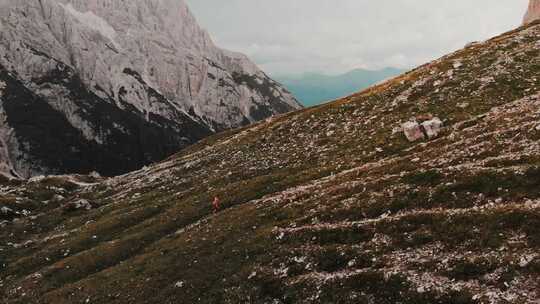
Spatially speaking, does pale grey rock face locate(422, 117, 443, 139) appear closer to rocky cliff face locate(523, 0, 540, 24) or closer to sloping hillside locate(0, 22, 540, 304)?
sloping hillside locate(0, 22, 540, 304)

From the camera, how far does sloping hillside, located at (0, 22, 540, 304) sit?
23.5 metres

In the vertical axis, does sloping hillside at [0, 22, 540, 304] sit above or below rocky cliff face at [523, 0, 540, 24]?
below

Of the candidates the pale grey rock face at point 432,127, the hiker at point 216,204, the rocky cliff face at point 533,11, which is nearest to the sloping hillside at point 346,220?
the hiker at point 216,204

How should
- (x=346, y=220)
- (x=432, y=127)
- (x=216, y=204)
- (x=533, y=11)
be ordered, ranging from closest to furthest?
(x=346, y=220) < (x=432, y=127) < (x=216, y=204) < (x=533, y=11)

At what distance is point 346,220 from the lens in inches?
1267

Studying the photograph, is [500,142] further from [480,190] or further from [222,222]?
[222,222]

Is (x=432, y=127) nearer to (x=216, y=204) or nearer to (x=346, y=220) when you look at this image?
(x=346, y=220)

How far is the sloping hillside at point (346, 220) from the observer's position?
23.5 m

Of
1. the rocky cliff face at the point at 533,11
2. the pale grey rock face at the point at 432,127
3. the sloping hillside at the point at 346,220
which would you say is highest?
the rocky cliff face at the point at 533,11

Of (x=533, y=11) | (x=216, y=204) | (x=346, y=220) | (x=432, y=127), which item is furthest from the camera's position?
(x=533, y=11)

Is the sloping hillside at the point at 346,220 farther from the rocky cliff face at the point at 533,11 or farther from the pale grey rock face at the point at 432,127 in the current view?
the rocky cliff face at the point at 533,11

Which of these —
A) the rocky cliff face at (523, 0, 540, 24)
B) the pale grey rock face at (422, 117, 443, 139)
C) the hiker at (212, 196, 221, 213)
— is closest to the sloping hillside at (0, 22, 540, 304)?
the hiker at (212, 196, 221, 213)

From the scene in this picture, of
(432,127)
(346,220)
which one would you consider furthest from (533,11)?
(346,220)

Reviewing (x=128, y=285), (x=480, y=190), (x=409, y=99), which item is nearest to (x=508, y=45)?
(x=409, y=99)
